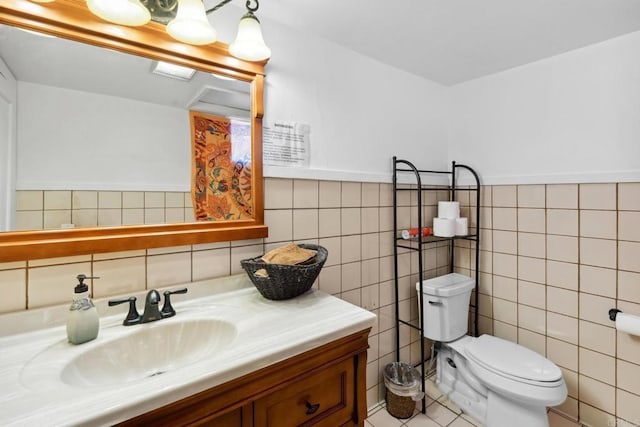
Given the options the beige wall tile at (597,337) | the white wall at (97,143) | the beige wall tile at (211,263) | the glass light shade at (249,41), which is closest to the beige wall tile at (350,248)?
the beige wall tile at (211,263)

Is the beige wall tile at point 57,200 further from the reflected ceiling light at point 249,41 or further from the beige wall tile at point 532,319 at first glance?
the beige wall tile at point 532,319

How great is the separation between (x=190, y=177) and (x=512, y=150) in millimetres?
1867

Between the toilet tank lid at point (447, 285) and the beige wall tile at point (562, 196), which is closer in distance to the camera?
the beige wall tile at point (562, 196)

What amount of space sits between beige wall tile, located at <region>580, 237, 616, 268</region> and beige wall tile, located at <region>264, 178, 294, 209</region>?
1.58 metres

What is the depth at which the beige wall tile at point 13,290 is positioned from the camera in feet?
2.71

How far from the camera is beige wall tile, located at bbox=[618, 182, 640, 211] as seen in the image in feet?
4.47

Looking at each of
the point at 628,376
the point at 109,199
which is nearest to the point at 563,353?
the point at 628,376

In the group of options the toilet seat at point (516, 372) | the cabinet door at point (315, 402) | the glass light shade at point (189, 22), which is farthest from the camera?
the toilet seat at point (516, 372)

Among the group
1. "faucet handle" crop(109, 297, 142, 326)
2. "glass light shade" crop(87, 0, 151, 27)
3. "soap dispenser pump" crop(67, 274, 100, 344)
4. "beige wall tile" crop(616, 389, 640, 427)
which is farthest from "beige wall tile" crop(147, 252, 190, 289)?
"beige wall tile" crop(616, 389, 640, 427)

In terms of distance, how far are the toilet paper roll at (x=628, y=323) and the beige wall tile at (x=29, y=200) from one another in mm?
2387

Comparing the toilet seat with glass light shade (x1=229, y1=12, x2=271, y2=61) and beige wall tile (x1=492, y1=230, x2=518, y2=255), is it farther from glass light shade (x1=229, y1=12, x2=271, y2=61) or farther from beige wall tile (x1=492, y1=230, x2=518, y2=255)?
glass light shade (x1=229, y1=12, x2=271, y2=61)

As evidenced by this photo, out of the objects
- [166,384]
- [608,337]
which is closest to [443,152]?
[608,337]

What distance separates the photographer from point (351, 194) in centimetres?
156

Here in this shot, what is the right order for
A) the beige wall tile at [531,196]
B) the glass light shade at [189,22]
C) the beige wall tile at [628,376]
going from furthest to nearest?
the beige wall tile at [531,196]
the beige wall tile at [628,376]
the glass light shade at [189,22]
